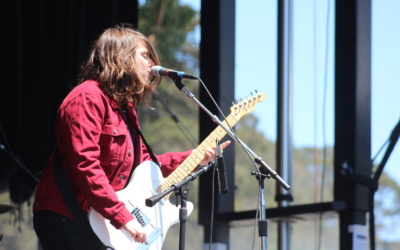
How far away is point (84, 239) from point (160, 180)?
0.47 metres

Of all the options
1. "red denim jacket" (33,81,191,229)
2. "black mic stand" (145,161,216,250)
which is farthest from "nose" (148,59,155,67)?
"black mic stand" (145,161,216,250)

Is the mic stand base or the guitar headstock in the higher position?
the guitar headstock

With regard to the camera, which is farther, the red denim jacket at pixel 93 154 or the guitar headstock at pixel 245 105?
the guitar headstock at pixel 245 105

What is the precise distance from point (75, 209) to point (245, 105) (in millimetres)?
1045

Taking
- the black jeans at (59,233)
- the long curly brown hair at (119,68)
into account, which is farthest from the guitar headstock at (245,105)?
the black jeans at (59,233)

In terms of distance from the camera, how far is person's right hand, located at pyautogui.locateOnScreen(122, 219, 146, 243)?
2992mm

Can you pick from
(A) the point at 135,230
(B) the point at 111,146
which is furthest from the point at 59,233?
(B) the point at 111,146

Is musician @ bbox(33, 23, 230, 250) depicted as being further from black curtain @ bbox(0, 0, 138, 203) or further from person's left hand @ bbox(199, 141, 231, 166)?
black curtain @ bbox(0, 0, 138, 203)

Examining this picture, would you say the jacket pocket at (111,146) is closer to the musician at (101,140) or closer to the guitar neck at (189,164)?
the musician at (101,140)

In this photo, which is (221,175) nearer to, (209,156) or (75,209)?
(209,156)

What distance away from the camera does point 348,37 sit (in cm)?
407

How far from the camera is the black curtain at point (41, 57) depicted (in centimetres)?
495

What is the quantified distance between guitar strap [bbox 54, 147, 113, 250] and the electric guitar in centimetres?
2

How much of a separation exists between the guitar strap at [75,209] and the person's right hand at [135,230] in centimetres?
16
